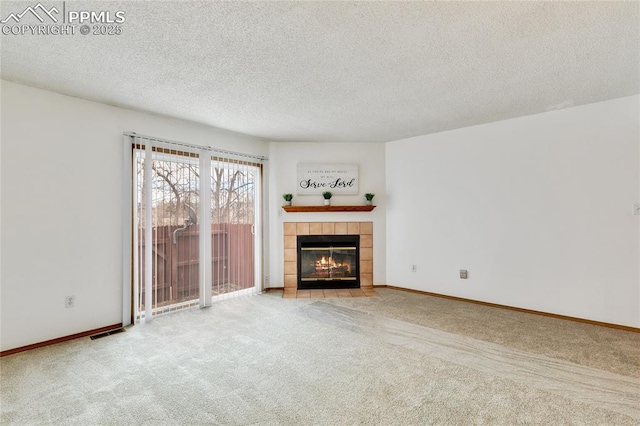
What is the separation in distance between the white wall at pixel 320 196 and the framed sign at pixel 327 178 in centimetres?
9

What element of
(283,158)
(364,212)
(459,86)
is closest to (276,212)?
(283,158)

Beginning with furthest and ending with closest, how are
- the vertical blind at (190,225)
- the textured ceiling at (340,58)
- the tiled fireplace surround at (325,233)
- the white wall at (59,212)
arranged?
the tiled fireplace surround at (325,233)
the vertical blind at (190,225)
the white wall at (59,212)
the textured ceiling at (340,58)

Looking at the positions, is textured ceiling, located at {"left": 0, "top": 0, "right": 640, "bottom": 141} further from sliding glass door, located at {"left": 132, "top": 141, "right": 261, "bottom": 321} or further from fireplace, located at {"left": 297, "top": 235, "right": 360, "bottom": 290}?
fireplace, located at {"left": 297, "top": 235, "right": 360, "bottom": 290}

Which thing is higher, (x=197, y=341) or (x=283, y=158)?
(x=283, y=158)

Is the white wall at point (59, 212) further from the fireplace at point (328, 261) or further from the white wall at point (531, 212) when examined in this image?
the white wall at point (531, 212)

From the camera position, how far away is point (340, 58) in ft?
7.13

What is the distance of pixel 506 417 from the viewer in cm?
169

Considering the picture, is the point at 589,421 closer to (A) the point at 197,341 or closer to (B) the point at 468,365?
(B) the point at 468,365

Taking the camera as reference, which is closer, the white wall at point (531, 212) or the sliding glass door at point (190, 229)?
the white wall at point (531, 212)

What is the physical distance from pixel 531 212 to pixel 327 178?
2.90 meters

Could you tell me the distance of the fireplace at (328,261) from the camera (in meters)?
4.70

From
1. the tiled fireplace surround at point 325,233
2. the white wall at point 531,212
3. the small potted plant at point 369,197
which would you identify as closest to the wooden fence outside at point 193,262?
the tiled fireplace surround at point 325,233

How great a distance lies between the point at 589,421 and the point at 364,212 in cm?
348

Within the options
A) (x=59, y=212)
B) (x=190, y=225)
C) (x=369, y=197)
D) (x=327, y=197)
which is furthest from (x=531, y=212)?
(x=59, y=212)
